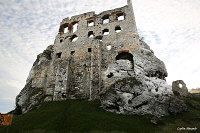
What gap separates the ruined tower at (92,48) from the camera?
19.9 metres

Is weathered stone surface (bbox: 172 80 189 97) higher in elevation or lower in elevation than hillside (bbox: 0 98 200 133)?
higher

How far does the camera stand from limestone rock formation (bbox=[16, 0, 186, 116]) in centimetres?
1573

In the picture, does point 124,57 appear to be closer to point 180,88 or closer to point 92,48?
point 92,48

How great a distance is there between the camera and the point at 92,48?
21.7 meters

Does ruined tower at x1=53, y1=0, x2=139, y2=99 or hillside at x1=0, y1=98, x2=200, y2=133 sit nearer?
hillside at x1=0, y1=98, x2=200, y2=133

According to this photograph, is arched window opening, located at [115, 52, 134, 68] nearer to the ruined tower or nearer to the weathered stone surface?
the ruined tower

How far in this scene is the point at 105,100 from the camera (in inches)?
628

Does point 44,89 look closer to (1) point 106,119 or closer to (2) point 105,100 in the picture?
(2) point 105,100

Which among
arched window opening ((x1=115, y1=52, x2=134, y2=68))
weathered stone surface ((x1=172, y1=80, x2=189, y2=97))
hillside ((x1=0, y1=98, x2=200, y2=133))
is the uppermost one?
arched window opening ((x1=115, y1=52, x2=134, y2=68))

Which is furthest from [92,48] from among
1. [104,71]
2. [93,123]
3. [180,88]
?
[180,88]

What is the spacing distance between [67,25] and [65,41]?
14.0 feet

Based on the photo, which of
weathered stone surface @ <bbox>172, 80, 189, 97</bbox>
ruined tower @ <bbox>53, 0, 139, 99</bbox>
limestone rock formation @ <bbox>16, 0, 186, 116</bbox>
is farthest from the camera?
weathered stone surface @ <bbox>172, 80, 189, 97</bbox>

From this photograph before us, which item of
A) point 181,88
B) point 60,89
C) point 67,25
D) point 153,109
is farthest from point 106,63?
point 181,88

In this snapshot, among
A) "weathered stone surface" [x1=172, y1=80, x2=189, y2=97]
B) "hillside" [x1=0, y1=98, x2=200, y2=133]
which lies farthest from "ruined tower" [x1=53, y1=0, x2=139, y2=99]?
"weathered stone surface" [x1=172, y1=80, x2=189, y2=97]
